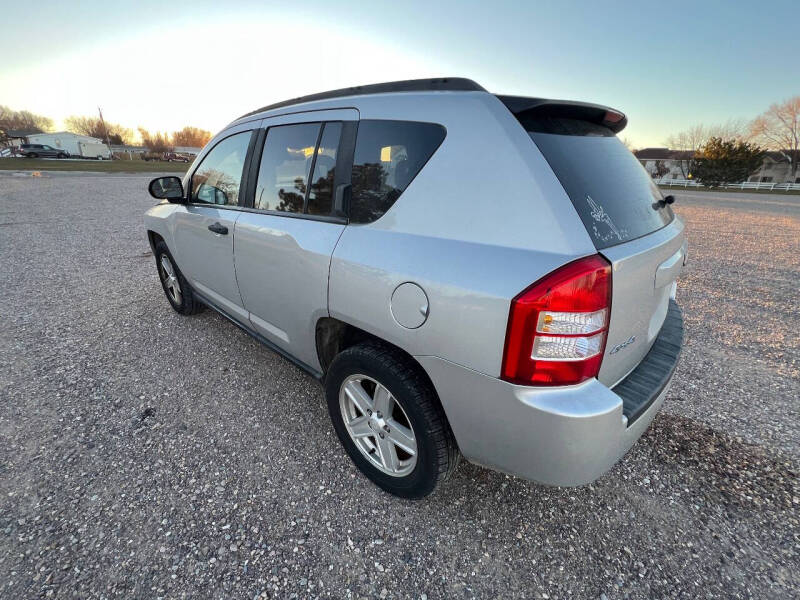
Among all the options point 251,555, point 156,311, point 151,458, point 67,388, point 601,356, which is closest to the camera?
point 601,356

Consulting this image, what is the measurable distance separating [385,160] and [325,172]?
0.45m

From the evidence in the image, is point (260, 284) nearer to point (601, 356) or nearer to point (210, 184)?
point (210, 184)

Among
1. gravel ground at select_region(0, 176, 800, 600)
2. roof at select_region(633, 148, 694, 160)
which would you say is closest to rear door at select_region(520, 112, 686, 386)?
gravel ground at select_region(0, 176, 800, 600)

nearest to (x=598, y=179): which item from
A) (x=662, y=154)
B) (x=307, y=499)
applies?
(x=307, y=499)

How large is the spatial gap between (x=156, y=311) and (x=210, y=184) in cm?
193

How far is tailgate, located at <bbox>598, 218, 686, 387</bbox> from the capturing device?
4.57ft

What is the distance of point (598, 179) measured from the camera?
156 centimetres

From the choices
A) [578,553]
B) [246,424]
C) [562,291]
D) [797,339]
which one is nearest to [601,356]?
[562,291]

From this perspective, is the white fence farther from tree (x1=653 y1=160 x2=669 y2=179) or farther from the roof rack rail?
the roof rack rail

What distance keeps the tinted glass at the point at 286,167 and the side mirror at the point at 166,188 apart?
4.35 feet

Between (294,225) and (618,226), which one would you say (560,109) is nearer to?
(618,226)

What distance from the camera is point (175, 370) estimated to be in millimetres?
3107

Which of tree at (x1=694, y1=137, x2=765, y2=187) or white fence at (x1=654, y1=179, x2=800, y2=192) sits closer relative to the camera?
white fence at (x1=654, y1=179, x2=800, y2=192)

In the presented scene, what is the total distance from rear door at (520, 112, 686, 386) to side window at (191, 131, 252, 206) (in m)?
2.12
